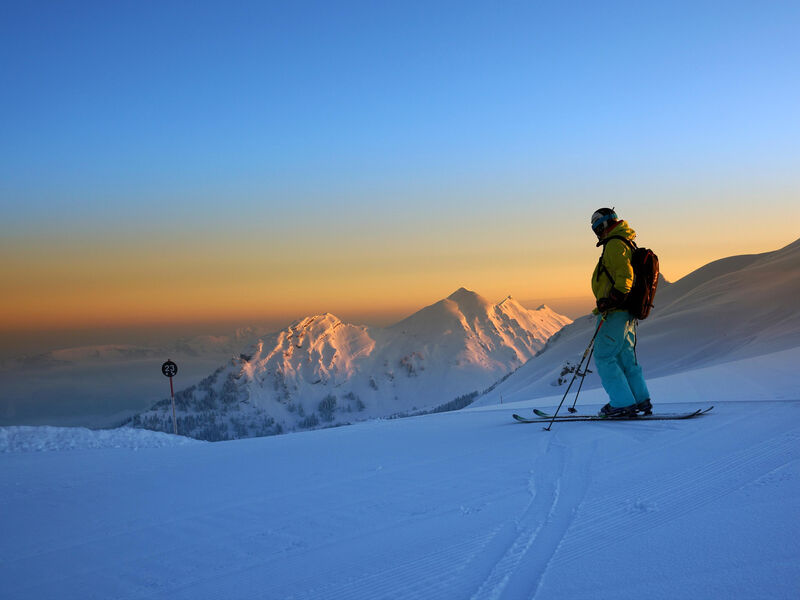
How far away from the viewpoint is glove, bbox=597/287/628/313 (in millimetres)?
6719

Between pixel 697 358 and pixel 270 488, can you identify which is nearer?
pixel 270 488

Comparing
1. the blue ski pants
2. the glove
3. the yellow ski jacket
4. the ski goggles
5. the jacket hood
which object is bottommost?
the blue ski pants

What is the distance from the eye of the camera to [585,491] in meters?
4.03

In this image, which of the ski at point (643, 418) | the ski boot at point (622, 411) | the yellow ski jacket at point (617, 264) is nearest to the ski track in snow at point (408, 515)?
the ski at point (643, 418)

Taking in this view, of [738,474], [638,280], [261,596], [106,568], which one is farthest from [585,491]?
[638,280]

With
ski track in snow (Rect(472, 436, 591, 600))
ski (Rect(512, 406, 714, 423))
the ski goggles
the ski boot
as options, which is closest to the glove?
the ski goggles

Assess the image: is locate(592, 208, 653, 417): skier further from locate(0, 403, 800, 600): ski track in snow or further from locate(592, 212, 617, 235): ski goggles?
locate(0, 403, 800, 600): ski track in snow

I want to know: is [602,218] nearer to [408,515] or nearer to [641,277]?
[641,277]

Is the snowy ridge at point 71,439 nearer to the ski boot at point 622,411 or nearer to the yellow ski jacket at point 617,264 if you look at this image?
the ski boot at point 622,411

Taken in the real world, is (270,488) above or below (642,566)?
above

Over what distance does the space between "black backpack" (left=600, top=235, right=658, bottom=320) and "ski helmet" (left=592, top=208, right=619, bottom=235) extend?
0.37 m

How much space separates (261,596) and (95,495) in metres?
3.19

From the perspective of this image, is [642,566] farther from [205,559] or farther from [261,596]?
[205,559]

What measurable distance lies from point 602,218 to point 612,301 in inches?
43.1
